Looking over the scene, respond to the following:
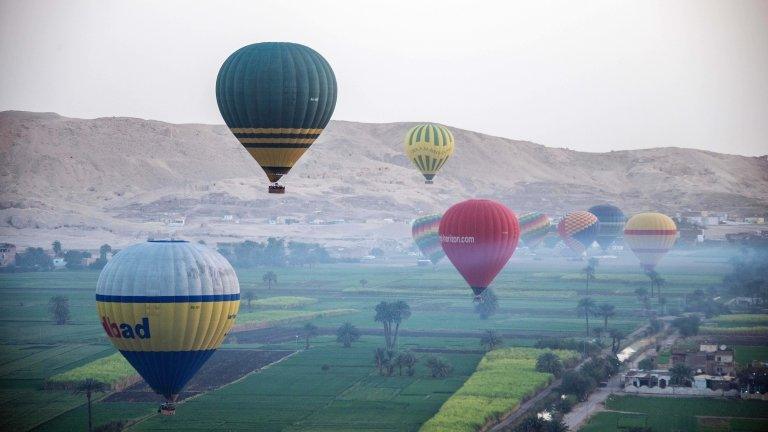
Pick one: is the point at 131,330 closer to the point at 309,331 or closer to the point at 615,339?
the point at 309,331

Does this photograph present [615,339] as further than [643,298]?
No

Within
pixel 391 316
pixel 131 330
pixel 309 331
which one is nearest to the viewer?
pixel 131 330

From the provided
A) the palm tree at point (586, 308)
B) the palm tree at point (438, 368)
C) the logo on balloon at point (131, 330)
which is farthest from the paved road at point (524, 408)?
the palm tree at point (586, 308)

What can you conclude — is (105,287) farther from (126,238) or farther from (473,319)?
(126,238)

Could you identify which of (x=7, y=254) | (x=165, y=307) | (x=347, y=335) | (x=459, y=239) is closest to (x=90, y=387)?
(x=459, y=239)

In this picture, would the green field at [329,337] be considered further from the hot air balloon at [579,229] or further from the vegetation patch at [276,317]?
the hot air balloon at [579,229]

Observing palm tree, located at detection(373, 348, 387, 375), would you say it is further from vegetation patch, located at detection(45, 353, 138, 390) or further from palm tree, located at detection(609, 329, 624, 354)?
palm tree, located at detection(609, 329, 624, 354)
